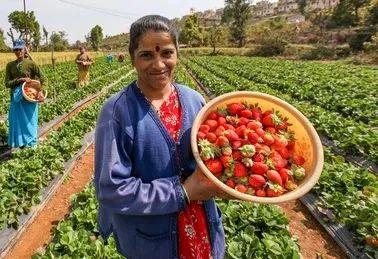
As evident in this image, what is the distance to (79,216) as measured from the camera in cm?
472

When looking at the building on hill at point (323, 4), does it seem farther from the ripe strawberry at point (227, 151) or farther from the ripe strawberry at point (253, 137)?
the ripe strawberry at point (227, 151)

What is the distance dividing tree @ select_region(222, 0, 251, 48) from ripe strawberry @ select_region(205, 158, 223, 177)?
67.6 meters

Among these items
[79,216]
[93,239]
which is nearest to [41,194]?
[79,216]

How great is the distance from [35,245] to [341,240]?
3756 millimetres

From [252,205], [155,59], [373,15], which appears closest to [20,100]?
[252,205]

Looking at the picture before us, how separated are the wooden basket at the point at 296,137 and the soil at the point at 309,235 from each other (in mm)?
2740

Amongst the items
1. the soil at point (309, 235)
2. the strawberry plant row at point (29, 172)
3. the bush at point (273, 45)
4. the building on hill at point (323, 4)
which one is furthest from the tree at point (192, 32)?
the building on hill at point (323, 4)

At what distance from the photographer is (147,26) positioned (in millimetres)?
1842

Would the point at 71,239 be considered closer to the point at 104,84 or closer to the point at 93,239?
the point at 93,239

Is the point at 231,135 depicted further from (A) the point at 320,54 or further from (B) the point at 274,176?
(A) the point at 320,54

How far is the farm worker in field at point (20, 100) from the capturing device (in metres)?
7.42

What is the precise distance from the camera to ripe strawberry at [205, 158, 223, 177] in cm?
180

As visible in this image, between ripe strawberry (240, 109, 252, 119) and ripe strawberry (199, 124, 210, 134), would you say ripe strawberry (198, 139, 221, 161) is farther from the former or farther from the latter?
ripe strawberry (240, 109, 252, 119)

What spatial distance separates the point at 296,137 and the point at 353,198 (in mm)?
3472
